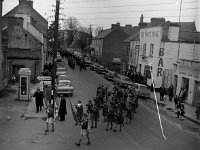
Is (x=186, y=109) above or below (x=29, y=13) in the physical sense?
below

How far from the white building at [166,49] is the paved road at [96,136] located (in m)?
15.6

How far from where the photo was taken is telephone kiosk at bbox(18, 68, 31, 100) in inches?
924

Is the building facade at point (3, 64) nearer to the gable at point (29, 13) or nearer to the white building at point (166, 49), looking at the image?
the white building at point (166, 49)

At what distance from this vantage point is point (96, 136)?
15.8m

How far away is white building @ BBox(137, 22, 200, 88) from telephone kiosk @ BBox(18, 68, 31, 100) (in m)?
15.4

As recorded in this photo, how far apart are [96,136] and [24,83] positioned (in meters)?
9.50

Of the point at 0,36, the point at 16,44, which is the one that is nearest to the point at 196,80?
the point at 0,36

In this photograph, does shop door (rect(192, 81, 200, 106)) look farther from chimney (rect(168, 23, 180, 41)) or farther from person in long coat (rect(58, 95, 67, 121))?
person in long coat (rect(58, 95, 67, 121))

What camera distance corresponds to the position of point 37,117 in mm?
19422

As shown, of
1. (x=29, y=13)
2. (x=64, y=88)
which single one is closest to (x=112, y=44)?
(x=29, y=13)

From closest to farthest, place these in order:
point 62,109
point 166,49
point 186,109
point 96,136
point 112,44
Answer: point 96,136, point 62,109, point 186,109, point 166,49, point 112,44

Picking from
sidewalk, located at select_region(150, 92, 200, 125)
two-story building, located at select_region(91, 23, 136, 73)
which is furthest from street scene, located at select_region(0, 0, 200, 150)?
two-story building, located at select_region(91, 23, 136, 73)

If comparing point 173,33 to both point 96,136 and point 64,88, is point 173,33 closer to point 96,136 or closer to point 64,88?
point 64,88

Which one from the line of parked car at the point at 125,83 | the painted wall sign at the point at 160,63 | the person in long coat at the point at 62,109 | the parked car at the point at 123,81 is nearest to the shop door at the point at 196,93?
the line of parked car at the point at 125,83
